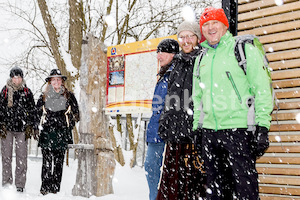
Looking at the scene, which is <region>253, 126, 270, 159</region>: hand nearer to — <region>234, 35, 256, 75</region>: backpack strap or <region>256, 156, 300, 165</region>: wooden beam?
<region>234, 35, 256, 75</region>: backpack strap

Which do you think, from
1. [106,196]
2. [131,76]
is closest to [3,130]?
[106,196]

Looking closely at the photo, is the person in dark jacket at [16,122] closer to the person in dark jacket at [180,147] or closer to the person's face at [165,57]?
the person's face at [165,57]

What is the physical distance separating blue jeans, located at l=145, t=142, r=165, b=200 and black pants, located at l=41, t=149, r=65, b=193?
2520 mm

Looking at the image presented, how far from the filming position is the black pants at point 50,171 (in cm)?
535

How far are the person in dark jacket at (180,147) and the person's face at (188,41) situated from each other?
3.2 inches

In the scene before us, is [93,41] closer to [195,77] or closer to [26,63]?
[195,77]

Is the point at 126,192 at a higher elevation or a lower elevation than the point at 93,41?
lower

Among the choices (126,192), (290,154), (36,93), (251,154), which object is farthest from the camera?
(36,93)

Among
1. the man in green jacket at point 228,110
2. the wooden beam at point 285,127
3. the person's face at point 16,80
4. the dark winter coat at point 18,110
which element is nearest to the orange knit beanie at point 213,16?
→ the man in green jacket at point 228,110

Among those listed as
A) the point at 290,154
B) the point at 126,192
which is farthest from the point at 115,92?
the point at 290,154

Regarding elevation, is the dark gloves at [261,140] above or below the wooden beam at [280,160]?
above

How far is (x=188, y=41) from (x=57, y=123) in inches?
123

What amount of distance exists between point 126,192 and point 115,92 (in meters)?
1.79

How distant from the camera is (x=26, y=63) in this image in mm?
10555
